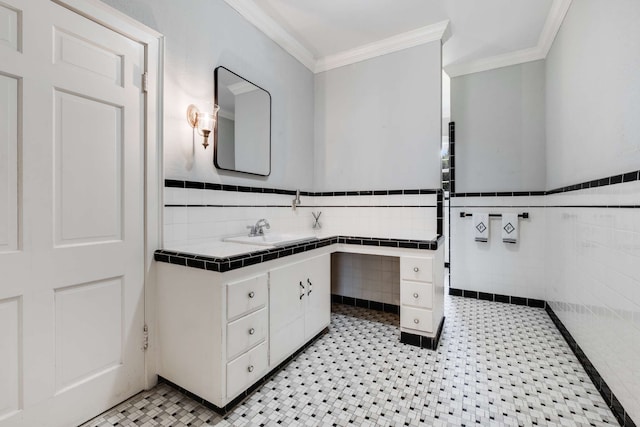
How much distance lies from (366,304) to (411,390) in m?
1.33

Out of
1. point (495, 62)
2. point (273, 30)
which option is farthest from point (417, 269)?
point (495, 62)

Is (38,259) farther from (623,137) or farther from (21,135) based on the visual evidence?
(623,137)

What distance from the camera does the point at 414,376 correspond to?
1.72m

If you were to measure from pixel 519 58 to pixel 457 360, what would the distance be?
2.92 metres

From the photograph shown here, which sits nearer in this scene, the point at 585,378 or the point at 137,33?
the point at 137,33

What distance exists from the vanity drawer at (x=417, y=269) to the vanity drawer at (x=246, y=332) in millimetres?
1044

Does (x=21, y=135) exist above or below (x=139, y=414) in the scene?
above

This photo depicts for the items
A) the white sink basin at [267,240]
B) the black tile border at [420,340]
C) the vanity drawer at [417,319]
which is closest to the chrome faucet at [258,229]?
the white sink basin at [267,240]

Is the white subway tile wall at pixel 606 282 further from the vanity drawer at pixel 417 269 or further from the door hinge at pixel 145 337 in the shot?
the door hinge at pixel 145 337

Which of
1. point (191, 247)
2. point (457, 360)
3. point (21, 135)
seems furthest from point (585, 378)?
point (21, 135)

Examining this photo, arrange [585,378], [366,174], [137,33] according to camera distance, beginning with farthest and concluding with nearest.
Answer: [366,174]
[585,378]
[137,33]

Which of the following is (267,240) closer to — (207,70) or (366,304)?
(207,70)

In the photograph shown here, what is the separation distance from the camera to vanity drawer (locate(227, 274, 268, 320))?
1.40 meters

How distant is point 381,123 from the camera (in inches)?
110
